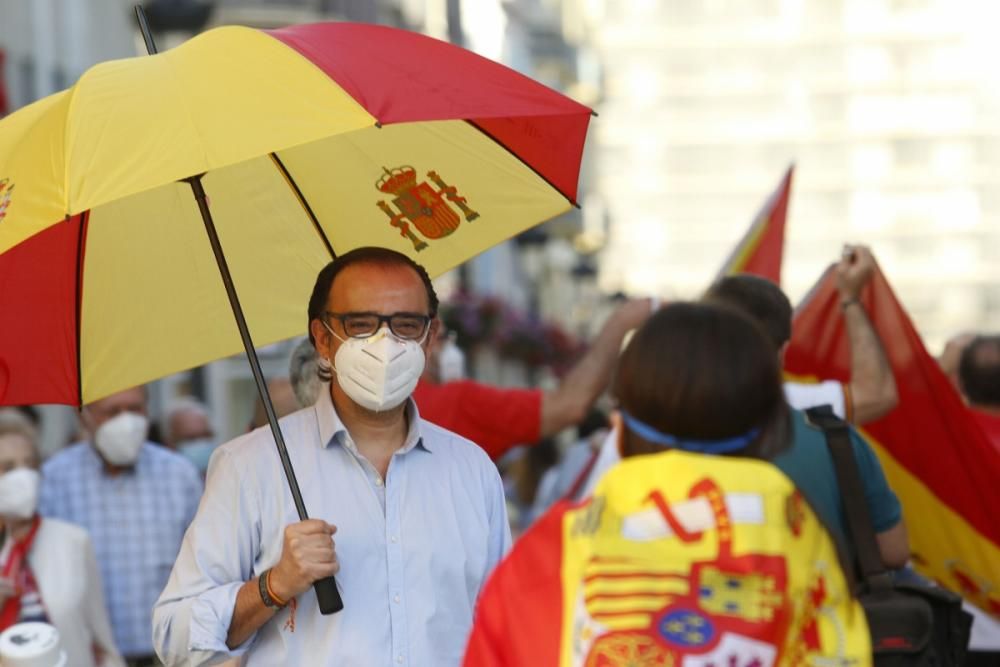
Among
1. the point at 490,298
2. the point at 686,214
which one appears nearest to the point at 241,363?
the point at 490,298

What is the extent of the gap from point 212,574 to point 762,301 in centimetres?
167

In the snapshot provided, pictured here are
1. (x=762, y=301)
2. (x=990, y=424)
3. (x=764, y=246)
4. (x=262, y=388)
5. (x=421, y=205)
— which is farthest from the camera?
(x=764, y=246)

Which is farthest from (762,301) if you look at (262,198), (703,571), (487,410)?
(703,571)

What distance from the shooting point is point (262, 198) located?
578cm

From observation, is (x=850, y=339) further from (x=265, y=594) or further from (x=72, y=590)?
(x=72, y=590)

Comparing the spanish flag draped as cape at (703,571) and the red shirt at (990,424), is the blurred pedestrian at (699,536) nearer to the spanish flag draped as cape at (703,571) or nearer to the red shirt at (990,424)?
the spanish flag draped as cape at (703,571)

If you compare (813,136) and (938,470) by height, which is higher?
(938,470)

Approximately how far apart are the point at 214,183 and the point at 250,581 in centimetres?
148

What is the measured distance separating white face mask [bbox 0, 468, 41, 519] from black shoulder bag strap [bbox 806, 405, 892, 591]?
398 cm

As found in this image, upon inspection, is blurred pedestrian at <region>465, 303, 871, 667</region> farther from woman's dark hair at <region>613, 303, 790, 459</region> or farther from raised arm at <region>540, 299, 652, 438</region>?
raised arm at <region>540, 299, 652, 438</region>

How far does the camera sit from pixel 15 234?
4516 millimetres

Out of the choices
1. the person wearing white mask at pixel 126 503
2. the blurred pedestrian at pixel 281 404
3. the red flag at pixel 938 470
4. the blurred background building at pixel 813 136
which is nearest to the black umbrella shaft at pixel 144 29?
the blurred pedestrian at pixel 281 404

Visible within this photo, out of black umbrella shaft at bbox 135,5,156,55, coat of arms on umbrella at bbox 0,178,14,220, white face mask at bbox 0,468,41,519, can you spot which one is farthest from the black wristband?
white face mask at bbox 0,468,41,519

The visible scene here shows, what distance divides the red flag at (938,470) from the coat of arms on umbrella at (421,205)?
1.74 m
